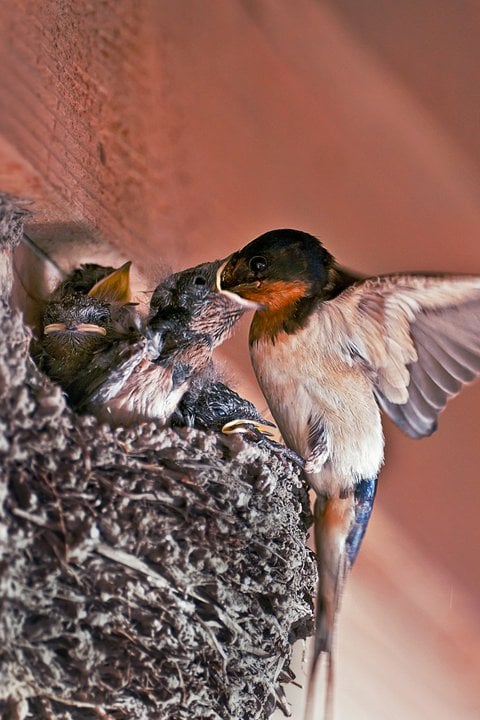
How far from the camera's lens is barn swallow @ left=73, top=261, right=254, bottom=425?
130 centimetres

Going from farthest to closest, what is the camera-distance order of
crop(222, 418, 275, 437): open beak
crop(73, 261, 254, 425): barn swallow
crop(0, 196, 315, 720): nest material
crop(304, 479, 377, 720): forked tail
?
1. crop(304, 479, 377, 720): forked tail
2. crop(222, 418, 275, 437): open beak
3. crop(73, 261, 254, 425): barn swallow
4. crop(0, 196, 315, 720): nest material

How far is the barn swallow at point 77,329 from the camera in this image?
1452mm

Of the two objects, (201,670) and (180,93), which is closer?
(201,670)

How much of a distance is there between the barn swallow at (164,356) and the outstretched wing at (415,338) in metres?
0.20

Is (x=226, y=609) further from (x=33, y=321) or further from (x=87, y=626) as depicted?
(x=33, y=321)

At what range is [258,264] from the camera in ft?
4.77

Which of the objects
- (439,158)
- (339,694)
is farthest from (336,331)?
(339,694)

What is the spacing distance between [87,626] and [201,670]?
19 cm

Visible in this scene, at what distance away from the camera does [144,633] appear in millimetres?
1080

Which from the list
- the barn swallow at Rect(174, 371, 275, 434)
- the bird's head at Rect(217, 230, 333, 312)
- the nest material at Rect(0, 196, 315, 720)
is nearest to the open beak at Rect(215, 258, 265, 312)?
the bird's head at Rect(217, 230, 333, 312)

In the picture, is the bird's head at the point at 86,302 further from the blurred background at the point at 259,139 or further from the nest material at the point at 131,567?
the nest material at the point at 131,567

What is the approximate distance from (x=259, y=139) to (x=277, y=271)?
0.72 feet

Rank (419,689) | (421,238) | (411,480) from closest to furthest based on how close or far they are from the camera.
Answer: (421,238), (411,480), (419,689)

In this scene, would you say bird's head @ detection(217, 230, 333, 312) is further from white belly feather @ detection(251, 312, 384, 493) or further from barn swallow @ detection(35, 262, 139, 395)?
barn swallow @ detection(35, 262, 139, 395)
